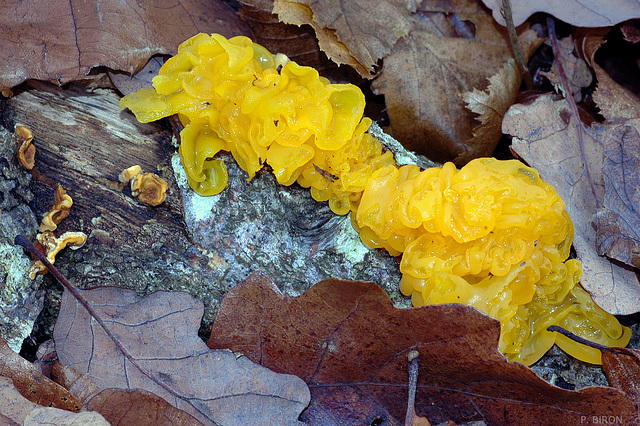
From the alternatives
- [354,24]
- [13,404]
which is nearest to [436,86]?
[354,24]

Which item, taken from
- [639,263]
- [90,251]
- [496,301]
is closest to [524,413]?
[496,301]

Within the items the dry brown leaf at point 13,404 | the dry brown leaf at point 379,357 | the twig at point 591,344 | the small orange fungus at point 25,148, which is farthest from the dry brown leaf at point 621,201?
the small orange fungus at point 25,148

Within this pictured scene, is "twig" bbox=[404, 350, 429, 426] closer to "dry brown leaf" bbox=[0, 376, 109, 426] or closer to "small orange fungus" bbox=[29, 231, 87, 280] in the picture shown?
"dry brown leaf" bbox=[0, 376, 109, 426]

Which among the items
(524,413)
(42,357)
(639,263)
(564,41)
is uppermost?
(564,41)

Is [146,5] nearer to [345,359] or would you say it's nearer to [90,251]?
[90,251]

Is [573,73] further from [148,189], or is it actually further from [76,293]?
[76,293]

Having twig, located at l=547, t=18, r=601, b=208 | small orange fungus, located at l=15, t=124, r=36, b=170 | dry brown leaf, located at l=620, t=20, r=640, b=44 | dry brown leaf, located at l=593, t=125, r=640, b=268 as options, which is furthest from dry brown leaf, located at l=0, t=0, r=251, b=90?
dry brown leaf, located at l=620, t=20, r=640, b=44
